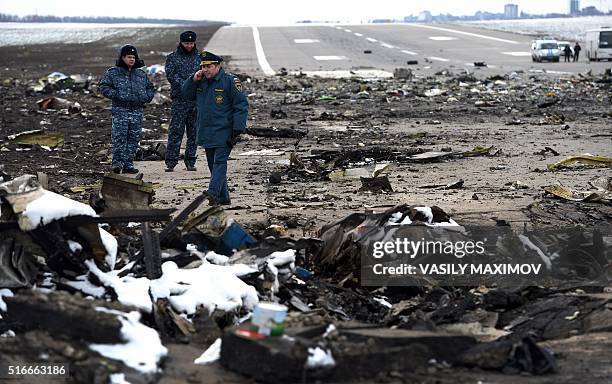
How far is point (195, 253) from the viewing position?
7480mm

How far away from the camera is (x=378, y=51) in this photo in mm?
55750

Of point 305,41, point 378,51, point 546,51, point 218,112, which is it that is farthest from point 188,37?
point 305,41

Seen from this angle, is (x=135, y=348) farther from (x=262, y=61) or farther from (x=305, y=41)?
(x=305, y=41)

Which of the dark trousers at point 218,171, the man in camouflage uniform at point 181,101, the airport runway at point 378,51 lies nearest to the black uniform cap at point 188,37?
the man in camouflage uniform at point 181,101

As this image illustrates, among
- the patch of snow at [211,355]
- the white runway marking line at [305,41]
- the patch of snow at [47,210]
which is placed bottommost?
the white runway marking line at [305,41]

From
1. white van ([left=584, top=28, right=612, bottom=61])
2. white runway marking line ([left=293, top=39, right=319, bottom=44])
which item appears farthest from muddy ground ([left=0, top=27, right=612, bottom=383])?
white runway marking line ([left=293, top=39, right=319, bottom=44])

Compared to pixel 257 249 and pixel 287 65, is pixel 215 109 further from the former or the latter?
pixel 287 65

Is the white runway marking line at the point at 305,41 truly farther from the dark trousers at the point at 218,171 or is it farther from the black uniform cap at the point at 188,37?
the dark trousers at the point at 218,171

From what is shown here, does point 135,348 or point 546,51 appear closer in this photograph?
point 135,348

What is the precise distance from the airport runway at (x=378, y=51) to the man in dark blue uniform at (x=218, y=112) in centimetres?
2803

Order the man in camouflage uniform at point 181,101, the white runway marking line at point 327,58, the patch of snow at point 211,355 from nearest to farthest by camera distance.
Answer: the patch of snow at point 211,355
the man in camouflage uniform at point 181,101
the white runway marking line at point 327,58

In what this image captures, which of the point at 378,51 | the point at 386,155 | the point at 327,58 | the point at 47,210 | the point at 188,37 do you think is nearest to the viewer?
the point at 47,210

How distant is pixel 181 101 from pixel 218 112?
2.63 meters

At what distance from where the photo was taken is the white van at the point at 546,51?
145 ft
